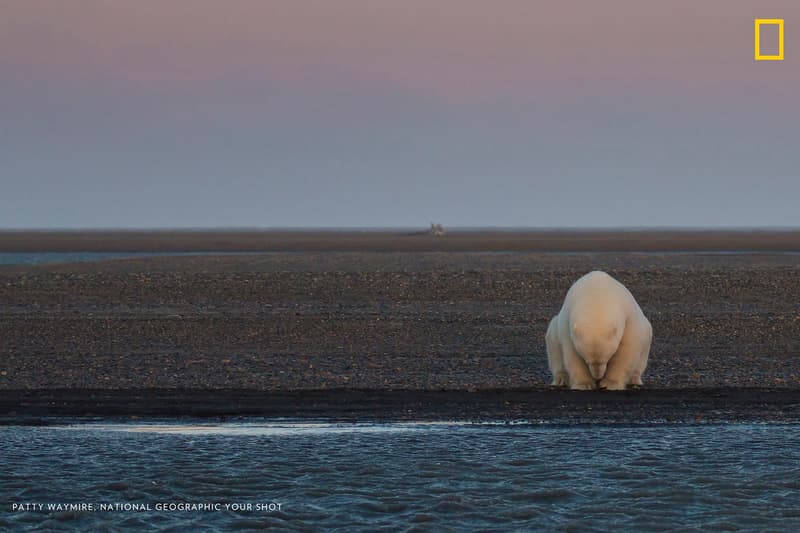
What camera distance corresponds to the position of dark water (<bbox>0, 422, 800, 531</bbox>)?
9188mm

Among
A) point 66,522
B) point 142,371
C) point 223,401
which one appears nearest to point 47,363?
point 142,371

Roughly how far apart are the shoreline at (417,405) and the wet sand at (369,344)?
0.15 feet

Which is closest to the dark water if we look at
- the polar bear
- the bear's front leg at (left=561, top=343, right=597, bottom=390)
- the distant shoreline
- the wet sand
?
the wet sand

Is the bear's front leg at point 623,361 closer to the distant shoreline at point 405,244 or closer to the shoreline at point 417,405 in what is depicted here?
the shoreline at point 417,405

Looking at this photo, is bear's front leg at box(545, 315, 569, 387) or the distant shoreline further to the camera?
the distant shoreline

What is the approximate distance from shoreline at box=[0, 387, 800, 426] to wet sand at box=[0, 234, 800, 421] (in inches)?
1.8

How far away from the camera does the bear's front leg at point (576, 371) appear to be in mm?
15133

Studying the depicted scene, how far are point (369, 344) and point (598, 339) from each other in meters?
6.90

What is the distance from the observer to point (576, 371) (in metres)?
15.2

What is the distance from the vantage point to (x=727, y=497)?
9.83 meters

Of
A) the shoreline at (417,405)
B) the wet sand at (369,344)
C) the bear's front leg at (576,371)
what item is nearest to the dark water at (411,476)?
the shoreline at (417,405)

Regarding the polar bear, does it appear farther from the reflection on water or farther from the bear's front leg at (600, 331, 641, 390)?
the reflection on water

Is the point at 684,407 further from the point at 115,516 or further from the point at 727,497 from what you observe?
the point at 115,516

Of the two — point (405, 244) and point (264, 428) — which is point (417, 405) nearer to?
point (264, 428)
